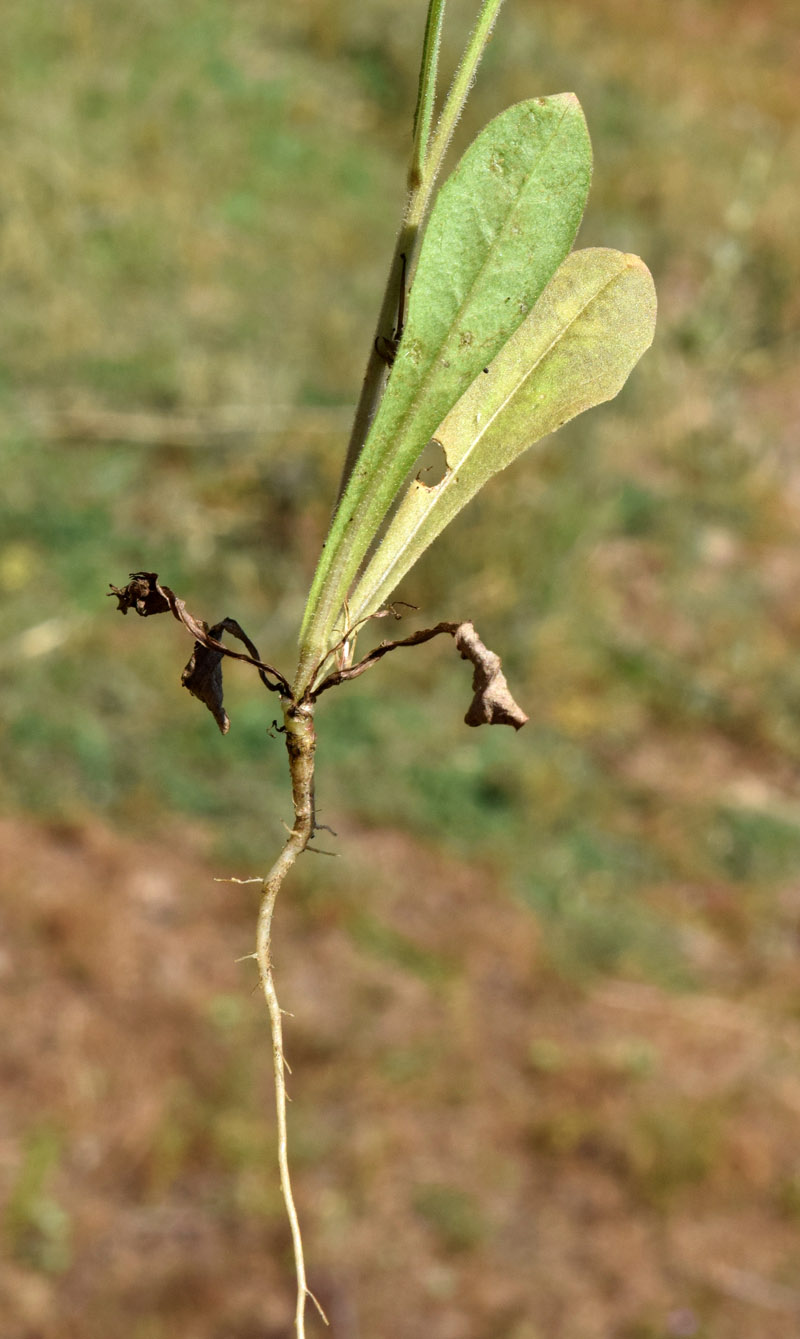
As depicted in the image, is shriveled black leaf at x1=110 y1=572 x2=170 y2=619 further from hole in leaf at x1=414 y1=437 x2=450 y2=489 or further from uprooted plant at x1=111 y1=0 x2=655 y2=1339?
hole in leaf at x1=414 y1=437 x2=450 y2=489

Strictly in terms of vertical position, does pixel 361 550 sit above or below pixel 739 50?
below

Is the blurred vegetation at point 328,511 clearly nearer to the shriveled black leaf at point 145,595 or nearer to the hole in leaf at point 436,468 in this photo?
the hole in leaf at point 436,468

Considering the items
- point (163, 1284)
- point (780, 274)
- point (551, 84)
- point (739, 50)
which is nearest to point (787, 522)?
point (780, 274)

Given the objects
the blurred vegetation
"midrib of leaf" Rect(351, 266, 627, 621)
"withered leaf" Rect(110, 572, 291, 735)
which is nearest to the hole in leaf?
"midrib of leaf" Rect(351, 266, 627, 621)

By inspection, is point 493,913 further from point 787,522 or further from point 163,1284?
point 787,522

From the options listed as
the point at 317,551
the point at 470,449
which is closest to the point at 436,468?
the point at 470,449

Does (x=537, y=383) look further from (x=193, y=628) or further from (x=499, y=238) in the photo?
(x=193, y=628)
